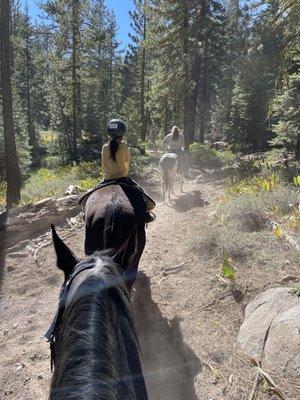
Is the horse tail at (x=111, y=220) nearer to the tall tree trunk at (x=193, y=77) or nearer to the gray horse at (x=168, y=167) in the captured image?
the gray horse at (x=168, y=167)

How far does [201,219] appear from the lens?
10078 millimetres

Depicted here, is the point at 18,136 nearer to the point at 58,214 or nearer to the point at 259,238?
the point at 58,214

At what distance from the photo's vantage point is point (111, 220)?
494 cm

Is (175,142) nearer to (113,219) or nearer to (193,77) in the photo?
(113,219)

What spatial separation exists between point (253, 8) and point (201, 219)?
17.3 ft

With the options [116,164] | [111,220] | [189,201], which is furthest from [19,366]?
[189,201]

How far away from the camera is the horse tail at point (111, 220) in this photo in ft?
15.8

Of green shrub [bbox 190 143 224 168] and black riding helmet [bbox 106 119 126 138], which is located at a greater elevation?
black riding helmet [bbox 106 119 126 138]

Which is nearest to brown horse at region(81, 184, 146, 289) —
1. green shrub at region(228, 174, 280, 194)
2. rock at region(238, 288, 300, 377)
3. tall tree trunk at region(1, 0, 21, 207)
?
rock at region(238, 288, 300, 377)

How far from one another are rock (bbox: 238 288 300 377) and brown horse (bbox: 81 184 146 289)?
5.84ft

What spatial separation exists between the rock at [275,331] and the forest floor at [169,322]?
0.59ft

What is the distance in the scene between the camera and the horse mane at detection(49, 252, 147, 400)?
170 centimetres

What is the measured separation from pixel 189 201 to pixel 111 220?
7.84m

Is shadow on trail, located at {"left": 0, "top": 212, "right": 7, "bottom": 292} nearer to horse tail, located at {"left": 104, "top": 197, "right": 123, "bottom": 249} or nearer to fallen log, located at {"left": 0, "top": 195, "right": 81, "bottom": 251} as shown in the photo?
fallen log, located at {"left": 0, "top": 195, "right": 81, "bottom": 251}
